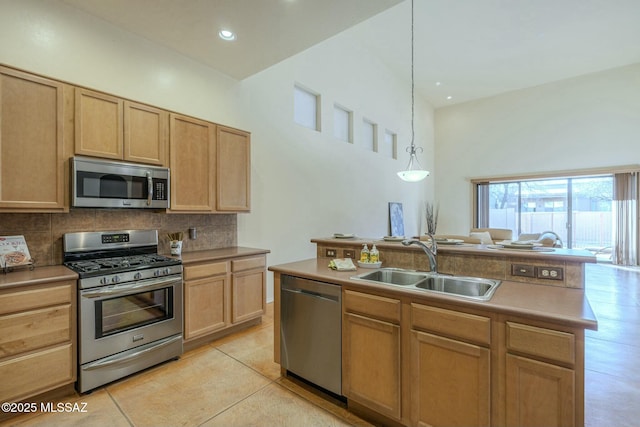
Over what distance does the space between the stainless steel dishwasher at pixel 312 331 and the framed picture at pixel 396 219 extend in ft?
16.8

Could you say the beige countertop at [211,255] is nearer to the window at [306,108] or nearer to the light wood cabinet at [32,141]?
the light wood cabinet at [32,141]

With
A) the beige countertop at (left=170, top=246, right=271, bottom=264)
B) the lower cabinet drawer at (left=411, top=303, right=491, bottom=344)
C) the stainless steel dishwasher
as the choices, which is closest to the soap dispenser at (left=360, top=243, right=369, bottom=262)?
the stainless steel dishwasher

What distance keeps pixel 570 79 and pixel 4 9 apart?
395 inches

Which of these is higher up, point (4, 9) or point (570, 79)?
point (570, 79)

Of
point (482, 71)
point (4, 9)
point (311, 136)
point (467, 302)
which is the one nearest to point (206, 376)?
point (467, 302)

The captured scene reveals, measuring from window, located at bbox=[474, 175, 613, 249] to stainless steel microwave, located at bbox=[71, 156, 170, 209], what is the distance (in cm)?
847

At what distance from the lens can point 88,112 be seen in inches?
93.0

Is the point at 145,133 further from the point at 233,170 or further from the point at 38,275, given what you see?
the point at 38,275

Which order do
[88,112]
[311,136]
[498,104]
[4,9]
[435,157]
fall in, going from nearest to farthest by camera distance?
[4,9], [88,112], [311,136], [498,104], [435,157]

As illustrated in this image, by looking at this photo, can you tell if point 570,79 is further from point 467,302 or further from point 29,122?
point 29,122

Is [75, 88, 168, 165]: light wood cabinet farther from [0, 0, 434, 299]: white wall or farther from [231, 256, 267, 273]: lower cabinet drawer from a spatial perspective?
[231, 256, 267, 273]: lower cabinet drawer

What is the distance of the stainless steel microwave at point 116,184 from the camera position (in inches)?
90.7

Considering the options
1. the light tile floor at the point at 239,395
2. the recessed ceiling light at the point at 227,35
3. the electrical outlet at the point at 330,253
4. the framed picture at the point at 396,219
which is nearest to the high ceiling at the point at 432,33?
the recessed ceiling light at the point at 227,35

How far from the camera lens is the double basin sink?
1889 mm
